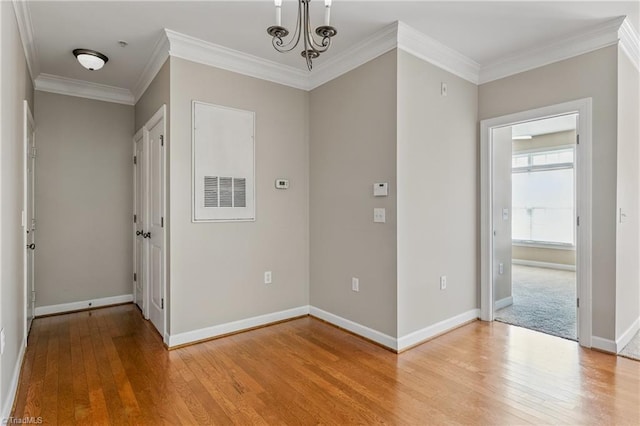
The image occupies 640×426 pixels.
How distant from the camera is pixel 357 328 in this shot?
11.3 feet

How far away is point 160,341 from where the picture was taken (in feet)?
10.8

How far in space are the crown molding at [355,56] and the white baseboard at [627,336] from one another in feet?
10.2

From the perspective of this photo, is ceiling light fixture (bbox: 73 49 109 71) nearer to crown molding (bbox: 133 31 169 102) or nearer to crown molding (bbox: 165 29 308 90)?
crown molding (bbox: 133 31 169 102)

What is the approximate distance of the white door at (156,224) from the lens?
11.1ft

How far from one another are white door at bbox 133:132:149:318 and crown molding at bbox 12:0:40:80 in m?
1.13

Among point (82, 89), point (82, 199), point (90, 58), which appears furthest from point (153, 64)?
point (82, 199)

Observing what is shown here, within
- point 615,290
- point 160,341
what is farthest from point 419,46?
point 160,341

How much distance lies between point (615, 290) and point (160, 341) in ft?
13.0

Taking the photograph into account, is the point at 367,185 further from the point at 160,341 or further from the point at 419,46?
the point at 160,341

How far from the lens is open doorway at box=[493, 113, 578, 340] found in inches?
173

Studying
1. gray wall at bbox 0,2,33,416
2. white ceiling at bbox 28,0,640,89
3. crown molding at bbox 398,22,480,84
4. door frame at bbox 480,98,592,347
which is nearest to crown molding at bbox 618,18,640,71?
white ceiling at bbox 28,0,640,89

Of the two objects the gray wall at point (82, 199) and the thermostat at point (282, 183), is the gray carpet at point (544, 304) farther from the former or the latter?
the gray wall at point (82, 199)

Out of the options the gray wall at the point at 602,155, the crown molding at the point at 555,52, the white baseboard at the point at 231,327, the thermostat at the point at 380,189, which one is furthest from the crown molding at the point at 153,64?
the gray wall at the point at 602,155

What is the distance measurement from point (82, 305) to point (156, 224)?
174 cm
